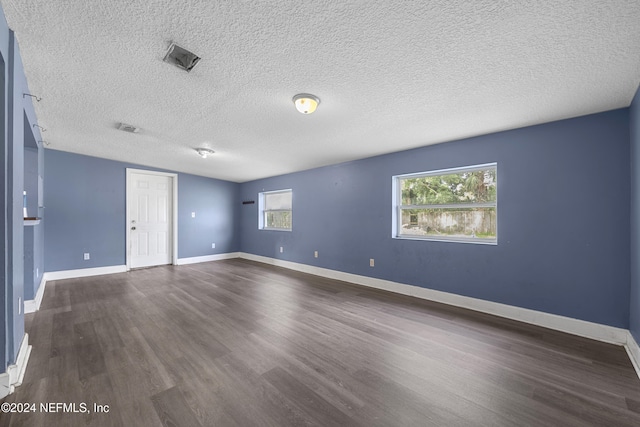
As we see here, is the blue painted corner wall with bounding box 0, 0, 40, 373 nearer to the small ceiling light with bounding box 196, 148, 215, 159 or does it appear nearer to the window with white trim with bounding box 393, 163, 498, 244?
the small ceiling light with bounding box 196, 148, 215, 159

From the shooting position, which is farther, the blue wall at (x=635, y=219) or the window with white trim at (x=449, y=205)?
the window with white trim at (x=449, y=205)

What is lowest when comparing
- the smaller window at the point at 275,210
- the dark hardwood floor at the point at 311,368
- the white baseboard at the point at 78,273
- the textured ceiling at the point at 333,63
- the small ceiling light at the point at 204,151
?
Result: the dark hardwood floor at the point at 311,368

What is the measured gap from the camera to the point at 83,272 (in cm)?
461

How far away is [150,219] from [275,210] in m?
2.80

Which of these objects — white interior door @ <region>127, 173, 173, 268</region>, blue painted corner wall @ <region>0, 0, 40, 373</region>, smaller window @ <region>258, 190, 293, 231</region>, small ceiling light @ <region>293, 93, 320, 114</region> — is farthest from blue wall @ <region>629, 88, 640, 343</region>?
white interior door @ <region>127, 173, 173, 268</region>

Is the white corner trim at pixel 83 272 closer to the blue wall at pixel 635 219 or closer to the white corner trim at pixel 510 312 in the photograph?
the white corner trim at pixel 510 312

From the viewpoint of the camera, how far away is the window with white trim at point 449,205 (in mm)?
3119

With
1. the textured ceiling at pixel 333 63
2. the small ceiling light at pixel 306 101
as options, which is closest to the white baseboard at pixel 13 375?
the textured ceiling at pixel 333 63

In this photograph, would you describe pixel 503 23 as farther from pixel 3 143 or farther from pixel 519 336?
pixel 3 143

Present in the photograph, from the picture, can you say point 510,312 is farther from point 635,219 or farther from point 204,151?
point 204,151

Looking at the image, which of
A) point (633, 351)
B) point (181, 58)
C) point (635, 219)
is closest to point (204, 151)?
point (181, 58)

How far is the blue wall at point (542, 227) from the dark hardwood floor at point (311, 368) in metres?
0.39

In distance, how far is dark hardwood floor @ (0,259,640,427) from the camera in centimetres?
143

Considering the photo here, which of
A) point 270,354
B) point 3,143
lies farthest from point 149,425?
point 3,143
